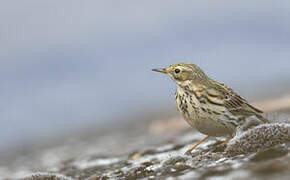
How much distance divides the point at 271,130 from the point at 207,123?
1.37 meters

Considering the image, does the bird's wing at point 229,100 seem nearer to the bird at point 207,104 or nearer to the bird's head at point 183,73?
the bird at point 207,104

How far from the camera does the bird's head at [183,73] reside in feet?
32.3

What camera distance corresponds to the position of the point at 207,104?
9.12m

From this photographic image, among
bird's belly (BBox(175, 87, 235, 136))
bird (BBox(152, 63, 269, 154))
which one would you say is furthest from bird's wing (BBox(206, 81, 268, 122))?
bird's belly (BBox(175, 87, 235, 136))

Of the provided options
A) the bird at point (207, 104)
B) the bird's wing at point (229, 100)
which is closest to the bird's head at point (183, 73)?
the bird at point (207, 104)

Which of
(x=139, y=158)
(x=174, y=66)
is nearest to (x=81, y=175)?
(x=139, y=158)

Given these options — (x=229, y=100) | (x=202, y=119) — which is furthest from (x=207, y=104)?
(x=229, y=100)

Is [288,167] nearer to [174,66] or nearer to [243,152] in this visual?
[243,152]

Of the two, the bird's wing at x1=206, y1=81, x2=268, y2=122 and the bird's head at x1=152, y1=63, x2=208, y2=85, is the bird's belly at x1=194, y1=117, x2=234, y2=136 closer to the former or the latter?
the bird's wing at x1=206, y1=81, x2=268, y2=122

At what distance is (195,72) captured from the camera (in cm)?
991

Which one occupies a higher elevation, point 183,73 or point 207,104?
point 183,73

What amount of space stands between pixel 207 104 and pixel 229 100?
22.6 inches

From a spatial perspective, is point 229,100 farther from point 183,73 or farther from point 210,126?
point 183,73

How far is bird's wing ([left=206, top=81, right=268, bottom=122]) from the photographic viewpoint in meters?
9.29
